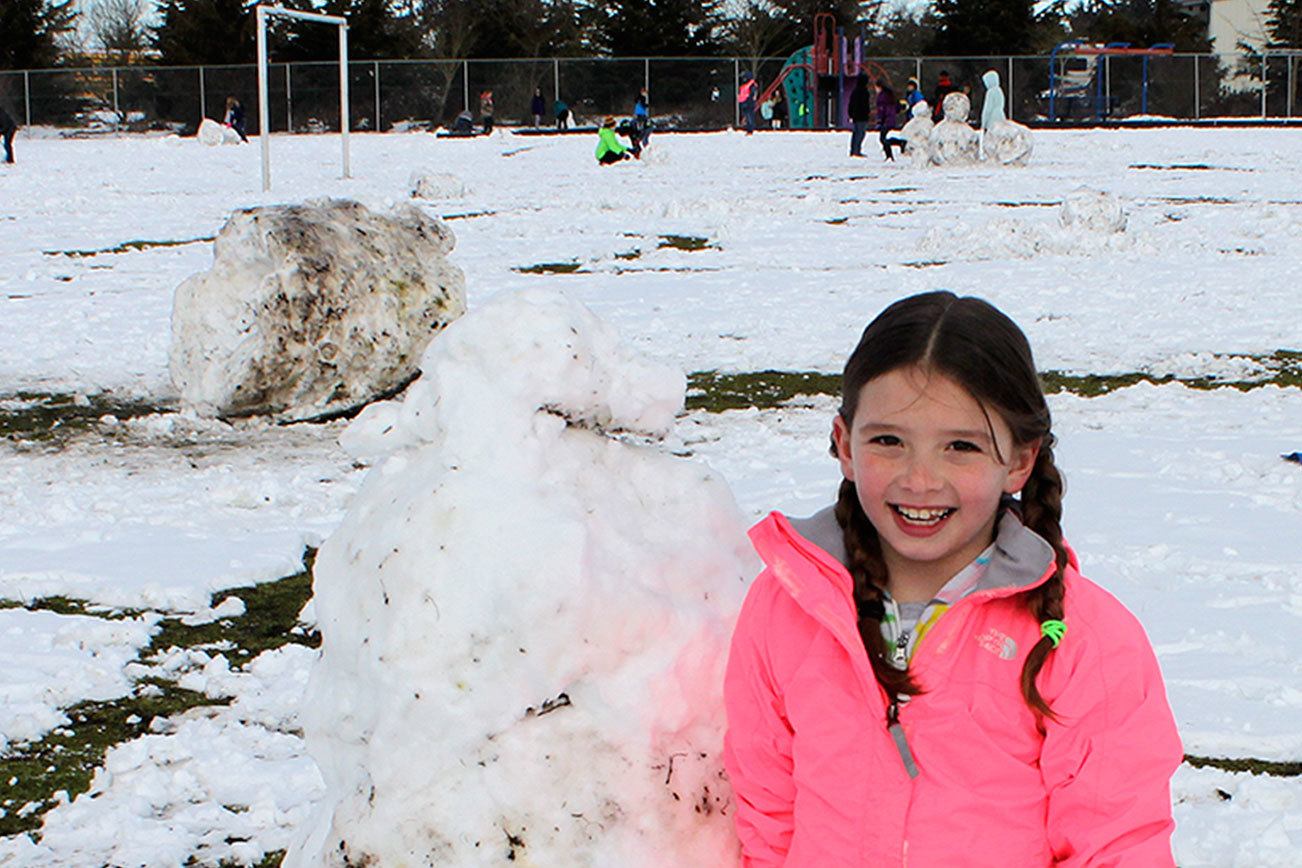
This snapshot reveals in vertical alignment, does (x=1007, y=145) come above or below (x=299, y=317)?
above

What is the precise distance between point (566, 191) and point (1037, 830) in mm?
19266

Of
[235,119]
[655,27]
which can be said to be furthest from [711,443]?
[655,27]

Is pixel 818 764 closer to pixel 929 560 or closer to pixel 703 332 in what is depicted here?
pixel 929 560

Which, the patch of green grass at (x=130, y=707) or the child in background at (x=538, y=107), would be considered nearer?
the patch of green grass at (x=130, y=707)

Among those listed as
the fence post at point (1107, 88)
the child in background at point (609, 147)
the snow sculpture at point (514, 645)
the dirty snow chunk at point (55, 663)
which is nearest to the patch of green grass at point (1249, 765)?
the snow sculpture at point (514, 645)

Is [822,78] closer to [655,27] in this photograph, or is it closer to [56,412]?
[655,27]

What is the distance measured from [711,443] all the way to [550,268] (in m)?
6.35

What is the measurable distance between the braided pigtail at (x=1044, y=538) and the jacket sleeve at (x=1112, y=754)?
38 mm

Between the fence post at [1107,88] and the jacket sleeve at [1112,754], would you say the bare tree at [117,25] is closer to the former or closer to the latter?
the fence post at [1107,88]

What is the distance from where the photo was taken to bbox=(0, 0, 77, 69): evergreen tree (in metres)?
45.2

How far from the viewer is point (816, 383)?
7.88 meters

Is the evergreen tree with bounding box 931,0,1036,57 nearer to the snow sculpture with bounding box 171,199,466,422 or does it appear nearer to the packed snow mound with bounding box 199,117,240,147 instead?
the packed snow mound with bounding box 199,117,240,147

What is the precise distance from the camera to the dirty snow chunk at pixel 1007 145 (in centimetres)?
2484

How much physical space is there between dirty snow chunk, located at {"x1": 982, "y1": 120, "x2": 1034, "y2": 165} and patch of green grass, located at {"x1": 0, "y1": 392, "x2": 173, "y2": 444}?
19.3 m
